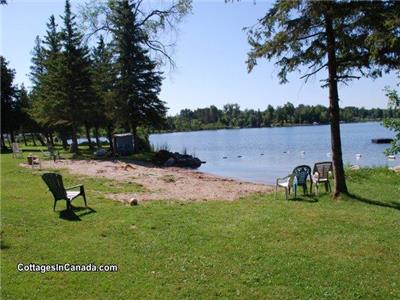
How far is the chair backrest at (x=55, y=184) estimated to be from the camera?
29.5ft

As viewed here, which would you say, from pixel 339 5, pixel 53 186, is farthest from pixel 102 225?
pixel 339 5

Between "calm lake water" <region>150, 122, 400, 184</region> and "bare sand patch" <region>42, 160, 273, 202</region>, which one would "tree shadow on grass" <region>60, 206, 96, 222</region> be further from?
"calm lake water" <region>150, 122, 400, 184</region>

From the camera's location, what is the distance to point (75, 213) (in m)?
8.84

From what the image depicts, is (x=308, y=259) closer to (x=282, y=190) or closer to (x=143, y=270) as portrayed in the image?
(x=143, y=270)

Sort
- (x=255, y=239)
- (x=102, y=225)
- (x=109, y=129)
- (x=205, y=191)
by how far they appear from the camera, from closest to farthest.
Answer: (x=255, y=239), (x=102, y=225), (x=205, y=191), (x=109, y=129)

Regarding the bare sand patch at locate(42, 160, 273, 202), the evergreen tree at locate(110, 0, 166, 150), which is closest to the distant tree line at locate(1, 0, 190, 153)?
the evergreen tree at locate(110, 0, 166, 150)

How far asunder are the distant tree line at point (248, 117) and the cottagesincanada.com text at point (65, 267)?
431ft

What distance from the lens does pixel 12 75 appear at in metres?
40.5

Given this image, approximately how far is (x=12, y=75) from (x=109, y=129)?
12.6 meters

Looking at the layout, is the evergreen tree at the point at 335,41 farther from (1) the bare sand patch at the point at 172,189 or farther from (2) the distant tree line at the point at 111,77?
(2) the distant tree line at the point at 111,77

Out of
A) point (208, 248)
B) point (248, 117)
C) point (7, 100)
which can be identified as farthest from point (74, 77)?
point (248, 117)

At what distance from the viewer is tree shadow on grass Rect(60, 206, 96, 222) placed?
8.30m

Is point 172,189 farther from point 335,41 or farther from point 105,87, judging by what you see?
point 105,87

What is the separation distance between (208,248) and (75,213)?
383 cm
